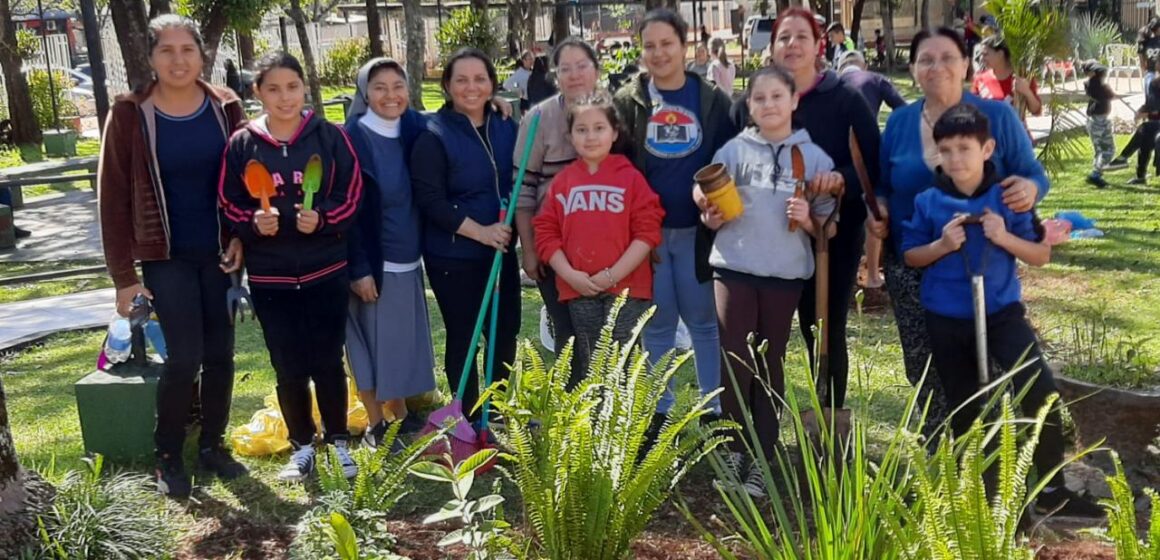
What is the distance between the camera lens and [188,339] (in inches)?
178

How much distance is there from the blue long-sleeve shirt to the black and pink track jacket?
6.47 ft

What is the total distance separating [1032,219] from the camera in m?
3.89

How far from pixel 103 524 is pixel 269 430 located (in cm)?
166

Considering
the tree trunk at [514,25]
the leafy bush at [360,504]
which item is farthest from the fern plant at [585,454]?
the tree trunk at [514,25]

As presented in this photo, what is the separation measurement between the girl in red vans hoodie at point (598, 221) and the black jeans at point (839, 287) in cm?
67

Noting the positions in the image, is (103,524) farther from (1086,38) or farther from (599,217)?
(1086,38)

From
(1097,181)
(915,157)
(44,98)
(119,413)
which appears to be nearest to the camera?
(915,157)

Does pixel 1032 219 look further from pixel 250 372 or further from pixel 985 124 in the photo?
pixel 250 372

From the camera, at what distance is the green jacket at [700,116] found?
461 centimetres

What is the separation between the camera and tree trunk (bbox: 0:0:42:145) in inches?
769

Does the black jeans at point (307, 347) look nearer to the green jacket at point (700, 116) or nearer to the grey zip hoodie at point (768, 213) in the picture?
the green jacket at point (700, 116)

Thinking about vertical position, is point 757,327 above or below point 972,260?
below

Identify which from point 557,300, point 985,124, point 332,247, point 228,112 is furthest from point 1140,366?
point 228,112

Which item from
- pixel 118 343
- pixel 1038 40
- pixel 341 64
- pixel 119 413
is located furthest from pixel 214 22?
pixel 341 64
